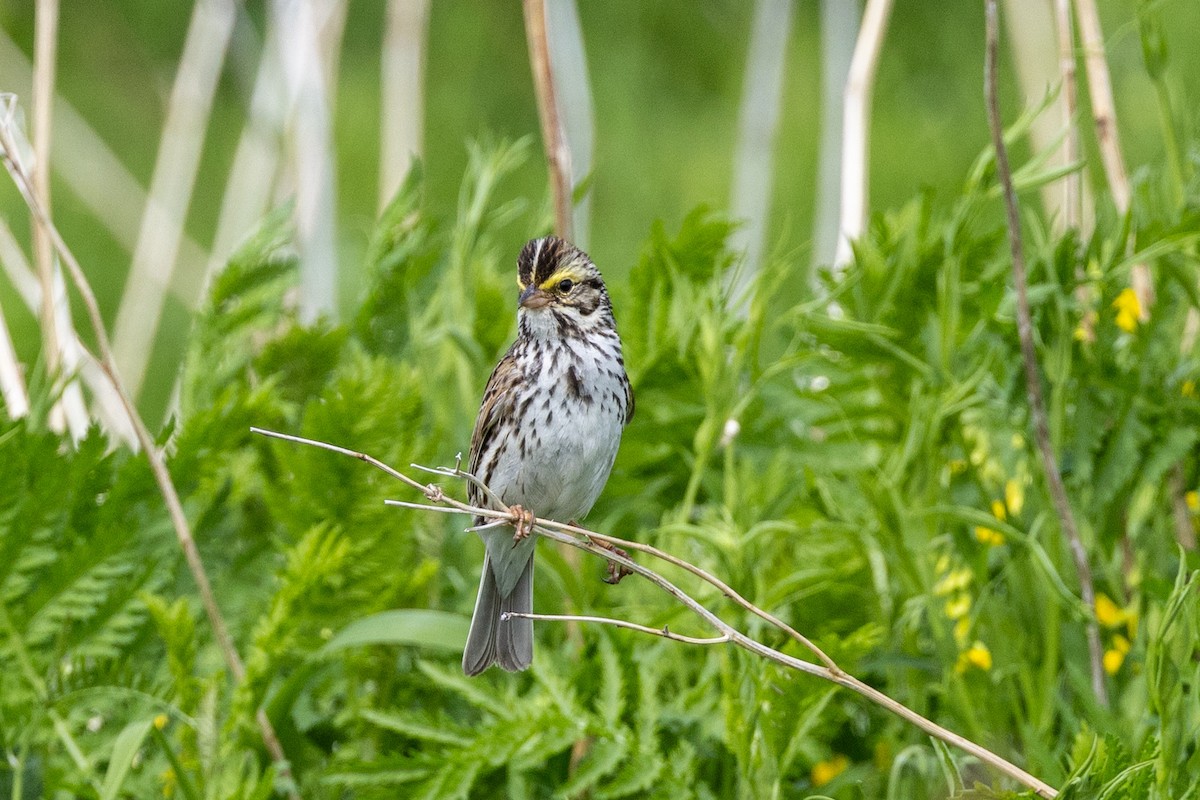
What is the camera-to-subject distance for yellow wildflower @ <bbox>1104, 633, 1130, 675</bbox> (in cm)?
265

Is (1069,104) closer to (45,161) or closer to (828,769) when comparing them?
(828,769)

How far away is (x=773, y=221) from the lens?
6.20 metres

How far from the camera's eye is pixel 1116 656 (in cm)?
265

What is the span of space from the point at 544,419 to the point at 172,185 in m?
2.84

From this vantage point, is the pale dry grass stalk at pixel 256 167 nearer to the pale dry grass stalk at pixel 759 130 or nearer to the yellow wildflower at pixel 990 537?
the pale dry grass stalk at pixel 759 130

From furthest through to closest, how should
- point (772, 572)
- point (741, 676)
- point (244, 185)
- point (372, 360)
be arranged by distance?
point (244, 185), point (372, 360), point (772, 572), point (741, 676)

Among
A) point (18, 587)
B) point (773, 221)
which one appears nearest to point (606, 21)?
Answer: point (773, 221)

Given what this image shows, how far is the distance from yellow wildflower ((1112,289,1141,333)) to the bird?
0.94 meters

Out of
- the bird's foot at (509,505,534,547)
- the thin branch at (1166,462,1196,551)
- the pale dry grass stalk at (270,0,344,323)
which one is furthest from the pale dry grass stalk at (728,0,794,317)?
the bird's foot at (509,505,534,547)

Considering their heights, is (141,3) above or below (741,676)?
above

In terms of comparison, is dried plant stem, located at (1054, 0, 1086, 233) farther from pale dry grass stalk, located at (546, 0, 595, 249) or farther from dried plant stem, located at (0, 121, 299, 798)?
dried plant stem, located at (0, 121, 299, 798)

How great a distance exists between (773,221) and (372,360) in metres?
3.18

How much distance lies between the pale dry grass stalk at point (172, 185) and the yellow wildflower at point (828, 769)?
2.55 m

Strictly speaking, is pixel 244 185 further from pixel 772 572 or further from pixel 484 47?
pixel 484 47
